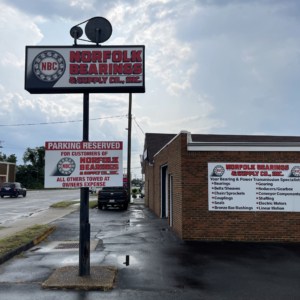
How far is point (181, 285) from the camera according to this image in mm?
7188

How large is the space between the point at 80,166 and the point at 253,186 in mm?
6685

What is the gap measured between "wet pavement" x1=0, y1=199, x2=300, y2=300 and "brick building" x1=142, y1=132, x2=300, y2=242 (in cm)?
75

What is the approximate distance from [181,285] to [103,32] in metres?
5.22

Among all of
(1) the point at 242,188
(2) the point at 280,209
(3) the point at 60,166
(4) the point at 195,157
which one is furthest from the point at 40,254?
(2) the point at 280,209

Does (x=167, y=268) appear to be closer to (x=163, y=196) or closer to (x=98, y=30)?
(x=98, y=30)

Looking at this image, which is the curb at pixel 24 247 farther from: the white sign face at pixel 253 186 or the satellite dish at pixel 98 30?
the white sign face at pixel 253 186

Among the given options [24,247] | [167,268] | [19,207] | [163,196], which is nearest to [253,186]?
[167,268]

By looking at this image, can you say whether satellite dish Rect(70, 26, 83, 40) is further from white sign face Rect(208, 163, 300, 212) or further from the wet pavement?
white sign face Rect(208, 163, 300, 212)

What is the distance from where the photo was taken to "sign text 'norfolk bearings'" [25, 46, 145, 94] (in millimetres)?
8250

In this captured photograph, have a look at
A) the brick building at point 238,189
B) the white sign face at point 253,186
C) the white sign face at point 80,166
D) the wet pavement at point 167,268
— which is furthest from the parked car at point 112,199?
the white sign face at point 80,166

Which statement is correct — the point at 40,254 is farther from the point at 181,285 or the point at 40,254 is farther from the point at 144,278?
the point at 181,285

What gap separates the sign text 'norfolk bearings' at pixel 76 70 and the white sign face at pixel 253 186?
5.54 meters

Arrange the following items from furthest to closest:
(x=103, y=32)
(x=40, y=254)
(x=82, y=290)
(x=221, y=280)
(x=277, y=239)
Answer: (x=277, y=239) → (x=40, y=254) → (x=103, y=32) → (x=221, y=280) → (x=82, y=290)

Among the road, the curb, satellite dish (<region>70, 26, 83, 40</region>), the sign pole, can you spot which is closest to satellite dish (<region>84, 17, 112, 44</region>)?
satellite dish (<region>70, 26, 83, 40</region>)
